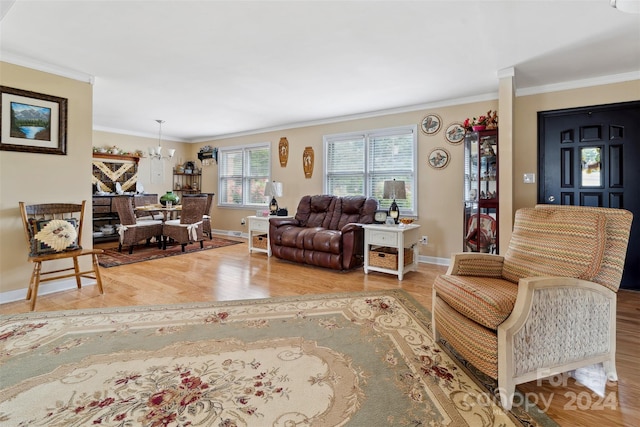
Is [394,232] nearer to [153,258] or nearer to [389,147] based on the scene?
→ [389,147]

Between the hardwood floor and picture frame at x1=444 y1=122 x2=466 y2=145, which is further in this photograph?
picture frame at x1=444 y1=122 x2=466 y2=145

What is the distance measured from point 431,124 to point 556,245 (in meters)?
2.99

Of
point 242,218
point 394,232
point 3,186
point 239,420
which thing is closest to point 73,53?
point 3,186

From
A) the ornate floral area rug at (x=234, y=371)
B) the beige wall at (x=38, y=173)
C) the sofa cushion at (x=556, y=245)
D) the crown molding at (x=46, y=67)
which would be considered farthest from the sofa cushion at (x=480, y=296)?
the crown molding at (x=46, y=67)

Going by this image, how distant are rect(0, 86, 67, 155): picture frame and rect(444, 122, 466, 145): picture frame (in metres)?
4.68

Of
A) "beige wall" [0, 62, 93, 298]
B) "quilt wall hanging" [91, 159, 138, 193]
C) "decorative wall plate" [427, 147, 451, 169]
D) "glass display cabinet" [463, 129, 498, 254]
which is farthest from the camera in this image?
Result: "quilt wall hanging" [91, 159, 138, 193]

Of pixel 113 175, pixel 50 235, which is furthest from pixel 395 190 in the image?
pixel 113 175

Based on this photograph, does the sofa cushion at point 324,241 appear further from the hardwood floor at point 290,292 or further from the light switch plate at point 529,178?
the light switch plate at point 529,178

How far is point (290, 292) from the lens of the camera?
127 inches

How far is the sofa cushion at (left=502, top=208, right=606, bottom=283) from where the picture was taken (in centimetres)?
175

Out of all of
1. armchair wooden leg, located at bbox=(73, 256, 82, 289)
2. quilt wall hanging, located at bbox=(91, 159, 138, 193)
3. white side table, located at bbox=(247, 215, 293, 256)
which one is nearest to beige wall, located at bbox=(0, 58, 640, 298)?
armchair wooden leg, located at bbox=(73, 256, 82, 289)

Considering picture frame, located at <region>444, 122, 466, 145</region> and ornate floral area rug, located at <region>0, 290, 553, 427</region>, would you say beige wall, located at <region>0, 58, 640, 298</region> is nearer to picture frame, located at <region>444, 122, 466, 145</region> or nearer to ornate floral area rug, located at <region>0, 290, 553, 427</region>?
picture frame, located at <region>444, 122, 466, 145</region>

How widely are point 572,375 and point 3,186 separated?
15.6 feet

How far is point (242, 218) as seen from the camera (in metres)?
6.94
